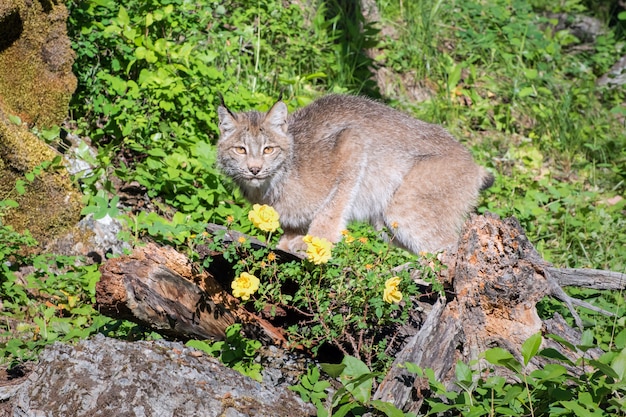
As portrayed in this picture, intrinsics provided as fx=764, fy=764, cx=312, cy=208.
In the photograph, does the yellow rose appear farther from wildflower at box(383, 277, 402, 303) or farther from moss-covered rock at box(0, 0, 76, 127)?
moss-covered rock at box(0, 0, 76, 127)

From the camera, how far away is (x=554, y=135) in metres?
8.80

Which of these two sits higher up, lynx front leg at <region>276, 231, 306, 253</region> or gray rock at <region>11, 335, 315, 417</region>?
gray rock at <region>11, 335, 315, 417</region>

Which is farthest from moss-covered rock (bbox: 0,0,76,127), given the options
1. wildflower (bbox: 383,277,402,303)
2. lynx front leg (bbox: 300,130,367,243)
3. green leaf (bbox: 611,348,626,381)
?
green leaf (bbox: 611,348,626,381)

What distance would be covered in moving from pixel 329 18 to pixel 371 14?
0.78m

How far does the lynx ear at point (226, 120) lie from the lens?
6254mm

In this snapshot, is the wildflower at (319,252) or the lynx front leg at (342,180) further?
the lynx front leg at (342,180)

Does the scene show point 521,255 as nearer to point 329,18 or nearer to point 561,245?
point 561,245

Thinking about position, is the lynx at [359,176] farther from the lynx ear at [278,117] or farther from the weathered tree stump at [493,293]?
the weathered tree stump at [493,293]

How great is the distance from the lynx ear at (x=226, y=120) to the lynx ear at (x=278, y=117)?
26 cm

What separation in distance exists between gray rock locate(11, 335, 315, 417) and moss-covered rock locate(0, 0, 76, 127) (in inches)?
111

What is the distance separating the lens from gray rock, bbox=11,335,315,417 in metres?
3.60

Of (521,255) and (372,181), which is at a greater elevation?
(521,255)

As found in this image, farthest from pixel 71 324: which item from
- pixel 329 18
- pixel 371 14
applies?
pixel 371 14

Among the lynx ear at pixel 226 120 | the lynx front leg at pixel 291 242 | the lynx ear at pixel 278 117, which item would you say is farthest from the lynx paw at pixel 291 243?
the lynx ear at pixel 226 120
